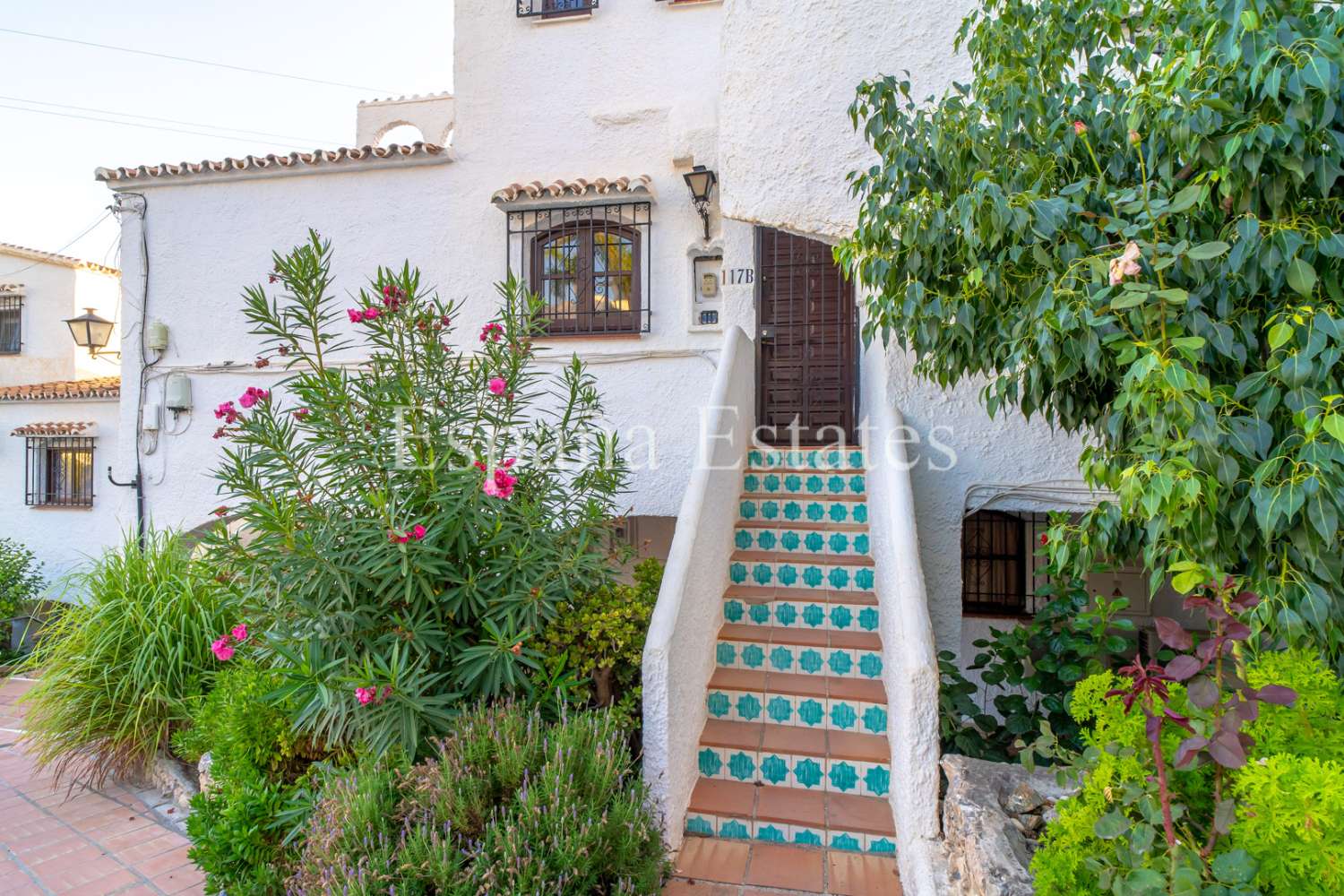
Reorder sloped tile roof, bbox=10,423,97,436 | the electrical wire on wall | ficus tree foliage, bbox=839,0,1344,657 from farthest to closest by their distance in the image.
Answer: sloped tile roof, bbox=10,423,97,436, the electrical wire on wall, ficus tree foliage, bbox=839,0,1344,657

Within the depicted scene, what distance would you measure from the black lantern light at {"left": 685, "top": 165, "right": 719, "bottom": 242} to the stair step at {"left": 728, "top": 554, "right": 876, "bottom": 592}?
12.3 feet

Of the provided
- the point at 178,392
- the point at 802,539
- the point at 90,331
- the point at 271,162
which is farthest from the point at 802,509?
the point at 90,331

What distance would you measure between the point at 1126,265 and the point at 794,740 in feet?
9.82

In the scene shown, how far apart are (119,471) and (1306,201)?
11001mm

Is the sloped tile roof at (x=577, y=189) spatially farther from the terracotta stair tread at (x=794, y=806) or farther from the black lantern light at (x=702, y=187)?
the terracotta stair tread at (x=794, y=806)

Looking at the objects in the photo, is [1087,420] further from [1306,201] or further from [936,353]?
[1306,201]

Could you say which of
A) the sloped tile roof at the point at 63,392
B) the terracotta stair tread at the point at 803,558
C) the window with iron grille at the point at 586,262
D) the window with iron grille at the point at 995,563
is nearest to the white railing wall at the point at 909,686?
the terracotta stair tread at the point at 803,558

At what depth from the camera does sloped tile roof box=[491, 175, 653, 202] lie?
22.6 feet

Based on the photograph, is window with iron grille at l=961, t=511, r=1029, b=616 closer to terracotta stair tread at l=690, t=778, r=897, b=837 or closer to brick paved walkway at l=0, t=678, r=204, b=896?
terracotta stair tread at l=690, t=778, r=897, b=837

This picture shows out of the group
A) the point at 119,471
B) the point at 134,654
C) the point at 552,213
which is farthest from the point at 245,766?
the point at 119,471

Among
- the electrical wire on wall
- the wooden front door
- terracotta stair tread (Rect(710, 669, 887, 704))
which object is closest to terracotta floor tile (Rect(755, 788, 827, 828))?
terracotta stair tread (Rect(710, 669, 887, 704))

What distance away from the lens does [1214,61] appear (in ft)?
7.02

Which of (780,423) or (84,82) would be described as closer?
(780,423)

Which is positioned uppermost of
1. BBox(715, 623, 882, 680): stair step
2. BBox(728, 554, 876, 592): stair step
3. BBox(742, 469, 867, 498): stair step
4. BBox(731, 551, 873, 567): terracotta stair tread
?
BBox(742, 469, 867, 498): stair step
